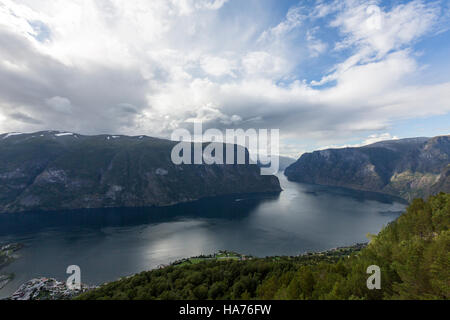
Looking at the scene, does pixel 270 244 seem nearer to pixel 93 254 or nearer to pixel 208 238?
pixel 208 238

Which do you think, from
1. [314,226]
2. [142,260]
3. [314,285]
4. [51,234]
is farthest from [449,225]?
[51,234]

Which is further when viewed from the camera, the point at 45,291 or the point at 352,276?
the point at 45,291

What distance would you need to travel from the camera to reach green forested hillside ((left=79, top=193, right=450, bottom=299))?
2547 centimetres

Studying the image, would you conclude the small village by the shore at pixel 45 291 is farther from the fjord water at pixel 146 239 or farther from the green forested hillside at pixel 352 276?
the green forested hillside at pixel 352 276

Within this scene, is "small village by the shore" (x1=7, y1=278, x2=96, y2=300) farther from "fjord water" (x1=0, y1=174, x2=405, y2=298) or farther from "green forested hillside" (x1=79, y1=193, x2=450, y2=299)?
"green forested hillside" (x1=79, y1=193, x2=450, y2=299)

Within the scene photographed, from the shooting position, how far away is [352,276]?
29359 millimetres

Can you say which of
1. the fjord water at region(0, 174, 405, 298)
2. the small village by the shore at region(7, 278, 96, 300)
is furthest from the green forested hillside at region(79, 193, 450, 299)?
the fjord water at region(0, 174, 405, 298)

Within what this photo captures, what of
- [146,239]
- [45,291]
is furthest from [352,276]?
[146,239]

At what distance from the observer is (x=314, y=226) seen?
170375mm

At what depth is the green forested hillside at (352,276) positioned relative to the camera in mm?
25469

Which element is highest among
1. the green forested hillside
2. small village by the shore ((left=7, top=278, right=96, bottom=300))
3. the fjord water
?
the green forested hillside

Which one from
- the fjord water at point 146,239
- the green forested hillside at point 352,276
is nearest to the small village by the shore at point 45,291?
the fjord water at point 146,239

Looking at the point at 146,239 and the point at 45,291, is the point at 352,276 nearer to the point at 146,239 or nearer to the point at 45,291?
the point at 45,291
